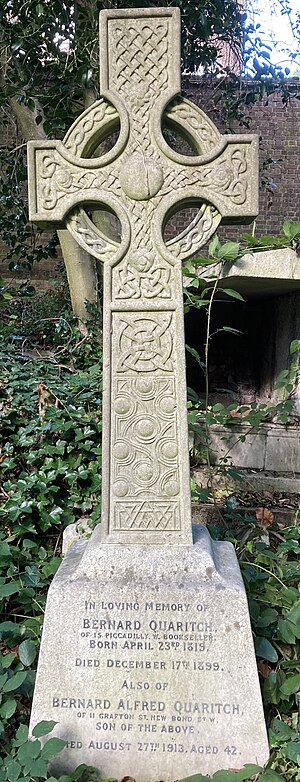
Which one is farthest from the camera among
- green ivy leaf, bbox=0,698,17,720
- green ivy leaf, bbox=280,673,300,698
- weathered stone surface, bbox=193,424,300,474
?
weathered stone surface, bbox=193,424,300,474

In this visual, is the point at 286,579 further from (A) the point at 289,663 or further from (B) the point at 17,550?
(B) the point at 17,550

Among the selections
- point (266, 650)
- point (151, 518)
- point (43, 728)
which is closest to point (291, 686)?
point (266, 650)

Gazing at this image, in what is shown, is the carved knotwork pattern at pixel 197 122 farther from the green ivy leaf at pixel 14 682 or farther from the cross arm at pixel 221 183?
the green ivy leaf at pixel 14 682

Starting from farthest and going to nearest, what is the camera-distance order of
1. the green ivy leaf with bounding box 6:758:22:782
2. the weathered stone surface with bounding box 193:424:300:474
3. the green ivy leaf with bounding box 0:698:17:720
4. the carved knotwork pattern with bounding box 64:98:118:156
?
the weathered stone surface with bounding box 193:424:300:474 → the carved knotwork pattern with bounding box 64:98:118:156 → the green ivy leaf with bounding box 0:698:17:720 → the green ivy leaf with bounding box 6:758:22:782

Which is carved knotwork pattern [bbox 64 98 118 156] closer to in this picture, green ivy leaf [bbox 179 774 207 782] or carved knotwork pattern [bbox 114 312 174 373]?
carved knotwork pattern [bbox 114 312 174 373]

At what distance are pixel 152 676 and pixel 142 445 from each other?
79 centimetres

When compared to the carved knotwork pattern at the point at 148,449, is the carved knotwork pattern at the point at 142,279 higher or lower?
higher

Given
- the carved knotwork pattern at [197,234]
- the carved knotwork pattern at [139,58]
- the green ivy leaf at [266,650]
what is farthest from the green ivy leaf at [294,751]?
the carved knotwork pattern at [139,58]

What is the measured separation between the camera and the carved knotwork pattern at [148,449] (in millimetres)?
2176

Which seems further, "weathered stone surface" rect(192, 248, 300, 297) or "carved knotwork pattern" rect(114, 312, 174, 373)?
"weathered stone surface" rect(192, 248, 300, 297)

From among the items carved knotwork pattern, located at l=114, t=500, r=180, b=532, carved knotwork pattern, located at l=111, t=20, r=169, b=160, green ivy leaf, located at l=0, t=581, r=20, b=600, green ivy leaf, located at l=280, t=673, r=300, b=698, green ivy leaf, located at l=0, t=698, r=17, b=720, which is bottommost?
green ivy leaf, located at l=280, t=673, r=300, b=698

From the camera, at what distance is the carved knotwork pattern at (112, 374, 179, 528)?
2176mm

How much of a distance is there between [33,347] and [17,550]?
259cm

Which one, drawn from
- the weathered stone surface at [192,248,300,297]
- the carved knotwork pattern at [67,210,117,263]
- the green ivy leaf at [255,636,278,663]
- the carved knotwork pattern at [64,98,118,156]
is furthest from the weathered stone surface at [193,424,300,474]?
the carved knotwork pattern at [64,98,118,156]
